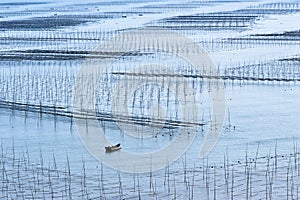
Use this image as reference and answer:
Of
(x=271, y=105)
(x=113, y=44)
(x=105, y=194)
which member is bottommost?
(x=105, y=194)

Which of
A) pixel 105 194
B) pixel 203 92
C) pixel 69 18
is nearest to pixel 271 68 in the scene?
pixel 203 92

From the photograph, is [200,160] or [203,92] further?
[203,92]

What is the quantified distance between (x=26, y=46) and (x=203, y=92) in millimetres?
8829

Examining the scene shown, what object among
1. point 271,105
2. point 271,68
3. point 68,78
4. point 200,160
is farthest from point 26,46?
point 200,160

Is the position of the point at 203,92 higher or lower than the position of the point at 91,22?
lower

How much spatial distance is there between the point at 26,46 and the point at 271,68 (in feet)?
25.7

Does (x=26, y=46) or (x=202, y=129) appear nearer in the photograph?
(x=202, y=129)

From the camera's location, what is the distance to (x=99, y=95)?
11562 millimetres

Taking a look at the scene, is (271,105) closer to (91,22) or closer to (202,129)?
(202,129)

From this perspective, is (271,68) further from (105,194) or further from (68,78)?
(105,194)

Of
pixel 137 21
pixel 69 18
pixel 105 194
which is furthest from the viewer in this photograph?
pixel 69 18

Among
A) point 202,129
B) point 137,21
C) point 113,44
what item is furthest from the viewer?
point 137,21

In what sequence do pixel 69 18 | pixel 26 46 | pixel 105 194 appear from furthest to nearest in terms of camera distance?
1. pixel 69 18
2. pixel 26 46
3. pixel 105 194

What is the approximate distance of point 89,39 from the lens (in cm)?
2052
